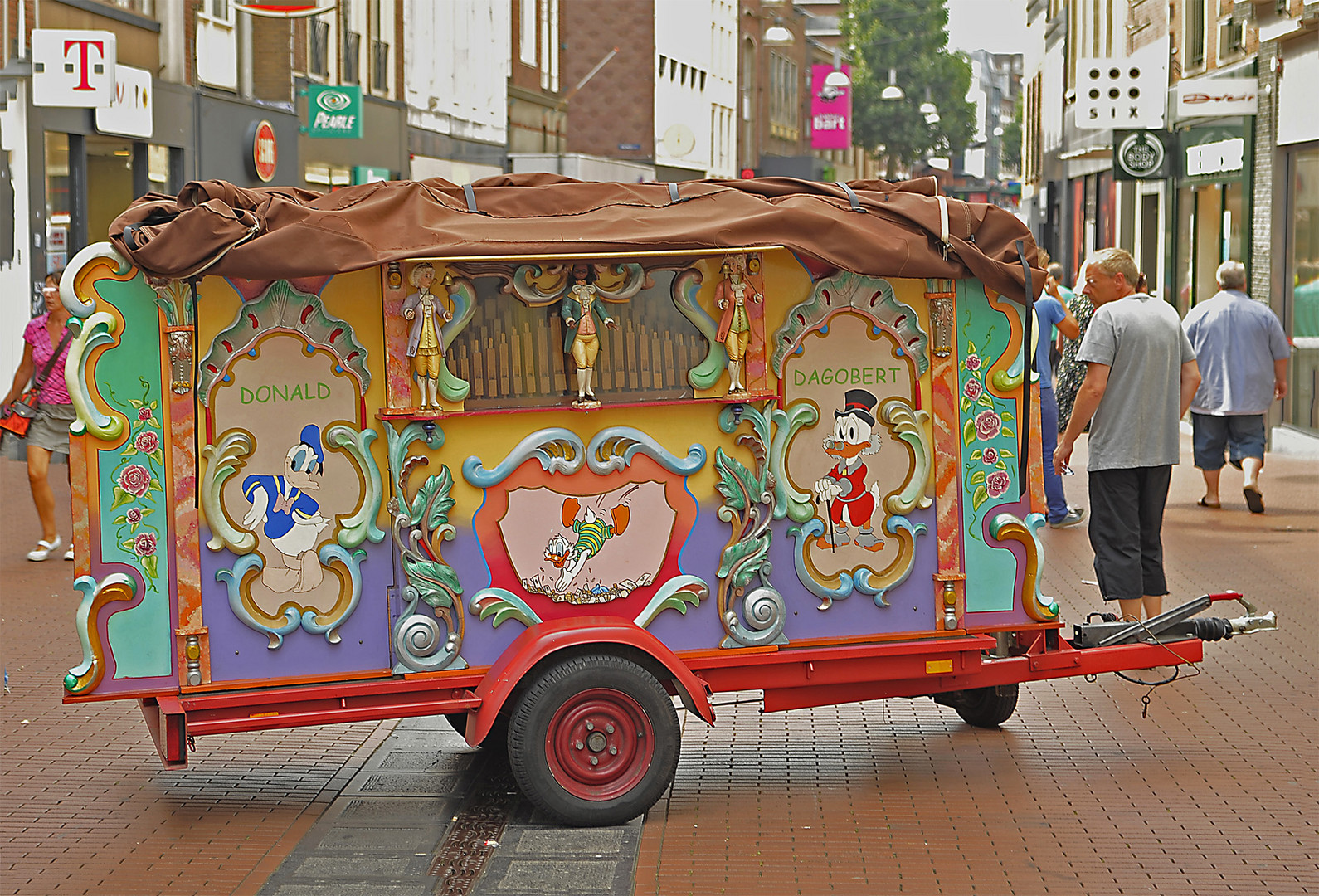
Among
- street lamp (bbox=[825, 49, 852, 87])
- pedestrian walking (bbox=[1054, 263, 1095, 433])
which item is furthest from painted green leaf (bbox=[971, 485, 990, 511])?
street lamp (bbox=[825, 49, 852, 87])

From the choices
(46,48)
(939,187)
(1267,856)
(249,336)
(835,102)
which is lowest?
(1267,856)

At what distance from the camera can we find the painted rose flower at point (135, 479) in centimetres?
560

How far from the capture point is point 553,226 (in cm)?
578

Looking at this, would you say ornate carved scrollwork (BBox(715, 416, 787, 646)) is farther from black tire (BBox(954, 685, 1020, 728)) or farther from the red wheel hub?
black tire (BBox(954, 685, 1020, 728))

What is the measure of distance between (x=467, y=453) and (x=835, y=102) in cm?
6540

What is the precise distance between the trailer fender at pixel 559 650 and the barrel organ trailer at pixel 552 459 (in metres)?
0.02

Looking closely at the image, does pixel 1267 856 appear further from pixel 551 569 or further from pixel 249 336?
pixel 249 336

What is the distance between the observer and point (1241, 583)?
34.6 feet

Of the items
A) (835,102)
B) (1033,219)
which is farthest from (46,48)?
(835,102)

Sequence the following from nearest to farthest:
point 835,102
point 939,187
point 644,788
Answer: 1. point 644,788
2. point 939,187
3. point 835,102

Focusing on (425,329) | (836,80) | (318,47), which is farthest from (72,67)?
(836,80)

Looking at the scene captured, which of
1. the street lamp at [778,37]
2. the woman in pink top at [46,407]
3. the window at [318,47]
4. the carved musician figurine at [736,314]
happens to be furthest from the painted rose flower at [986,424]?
the street lamp at [778,37]

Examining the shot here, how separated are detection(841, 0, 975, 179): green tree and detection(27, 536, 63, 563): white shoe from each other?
237 ft

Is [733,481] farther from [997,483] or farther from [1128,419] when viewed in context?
[1128,419]
